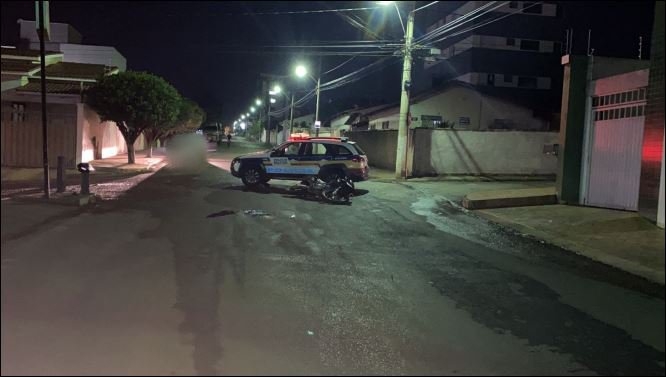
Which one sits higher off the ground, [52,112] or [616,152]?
[52,112]

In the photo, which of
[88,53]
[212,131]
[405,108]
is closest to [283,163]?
[405,108]

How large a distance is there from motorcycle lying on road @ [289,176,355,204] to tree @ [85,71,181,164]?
11.0 metres

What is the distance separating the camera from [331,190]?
53.6 ft

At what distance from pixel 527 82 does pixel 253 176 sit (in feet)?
148

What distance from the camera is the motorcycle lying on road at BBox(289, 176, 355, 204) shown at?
53.4 feet

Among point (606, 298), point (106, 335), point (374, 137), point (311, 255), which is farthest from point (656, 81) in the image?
point (374, 137)

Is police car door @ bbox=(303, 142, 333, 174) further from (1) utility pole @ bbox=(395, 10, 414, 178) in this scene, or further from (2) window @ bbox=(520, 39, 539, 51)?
(2) window @ bbox=(520, 39, 539, 51)

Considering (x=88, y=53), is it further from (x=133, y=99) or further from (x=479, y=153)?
(x=479, y=153)

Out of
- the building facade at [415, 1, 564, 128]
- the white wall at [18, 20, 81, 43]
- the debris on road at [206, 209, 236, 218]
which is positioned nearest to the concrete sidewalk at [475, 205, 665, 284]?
the debris on road at [206, 209, 236, 218]

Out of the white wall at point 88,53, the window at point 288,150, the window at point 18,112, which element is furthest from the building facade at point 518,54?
the window at point 18,112

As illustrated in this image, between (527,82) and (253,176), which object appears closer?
(253,176)

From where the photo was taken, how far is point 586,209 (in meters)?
14.3

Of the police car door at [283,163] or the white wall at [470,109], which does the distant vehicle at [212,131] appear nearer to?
the white wall at [470,109]

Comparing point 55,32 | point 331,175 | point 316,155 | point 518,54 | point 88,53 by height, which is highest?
point 518,54
